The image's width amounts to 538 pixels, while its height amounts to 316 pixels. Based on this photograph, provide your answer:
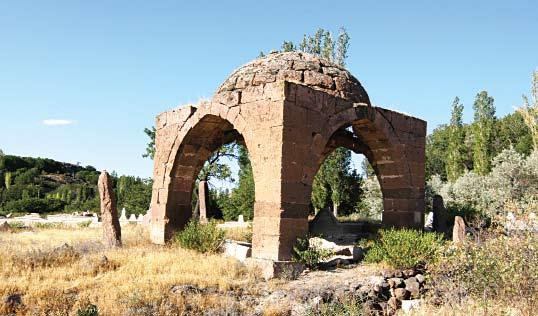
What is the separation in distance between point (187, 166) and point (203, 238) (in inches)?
94.0

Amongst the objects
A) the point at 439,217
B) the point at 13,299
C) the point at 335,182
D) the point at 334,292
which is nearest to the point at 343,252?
the point at 334,292

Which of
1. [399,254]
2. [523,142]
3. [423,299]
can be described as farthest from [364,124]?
[523,142]

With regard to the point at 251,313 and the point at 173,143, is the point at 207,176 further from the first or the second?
the point at 251,313

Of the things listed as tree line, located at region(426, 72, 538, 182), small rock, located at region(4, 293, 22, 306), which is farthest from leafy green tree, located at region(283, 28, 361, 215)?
small rock, located at region(4, 293, 22, 306)

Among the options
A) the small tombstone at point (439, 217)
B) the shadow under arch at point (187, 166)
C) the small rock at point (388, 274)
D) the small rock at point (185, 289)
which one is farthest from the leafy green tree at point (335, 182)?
the small rock at point (185, 289)

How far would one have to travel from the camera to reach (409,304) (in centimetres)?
763

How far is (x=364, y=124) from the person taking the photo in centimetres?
1066

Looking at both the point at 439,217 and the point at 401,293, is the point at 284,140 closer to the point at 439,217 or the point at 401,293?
the point at 401,293

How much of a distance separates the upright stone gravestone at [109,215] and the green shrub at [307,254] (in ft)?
13.5

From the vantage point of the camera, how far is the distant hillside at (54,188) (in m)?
32.9

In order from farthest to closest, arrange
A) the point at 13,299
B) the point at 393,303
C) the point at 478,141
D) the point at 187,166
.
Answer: the point at 478,141 < the point at 187,166 < the point at 393,303 < the point at 13,299

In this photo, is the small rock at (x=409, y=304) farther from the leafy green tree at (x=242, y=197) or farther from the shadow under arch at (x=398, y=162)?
the leafy green tree at (x=242, y=197)

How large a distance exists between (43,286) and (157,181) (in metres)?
5.21

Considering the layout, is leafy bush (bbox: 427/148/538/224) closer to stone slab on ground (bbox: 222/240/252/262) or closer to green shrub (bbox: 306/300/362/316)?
stone slab on ground (bbox: 222/240/252/262)
